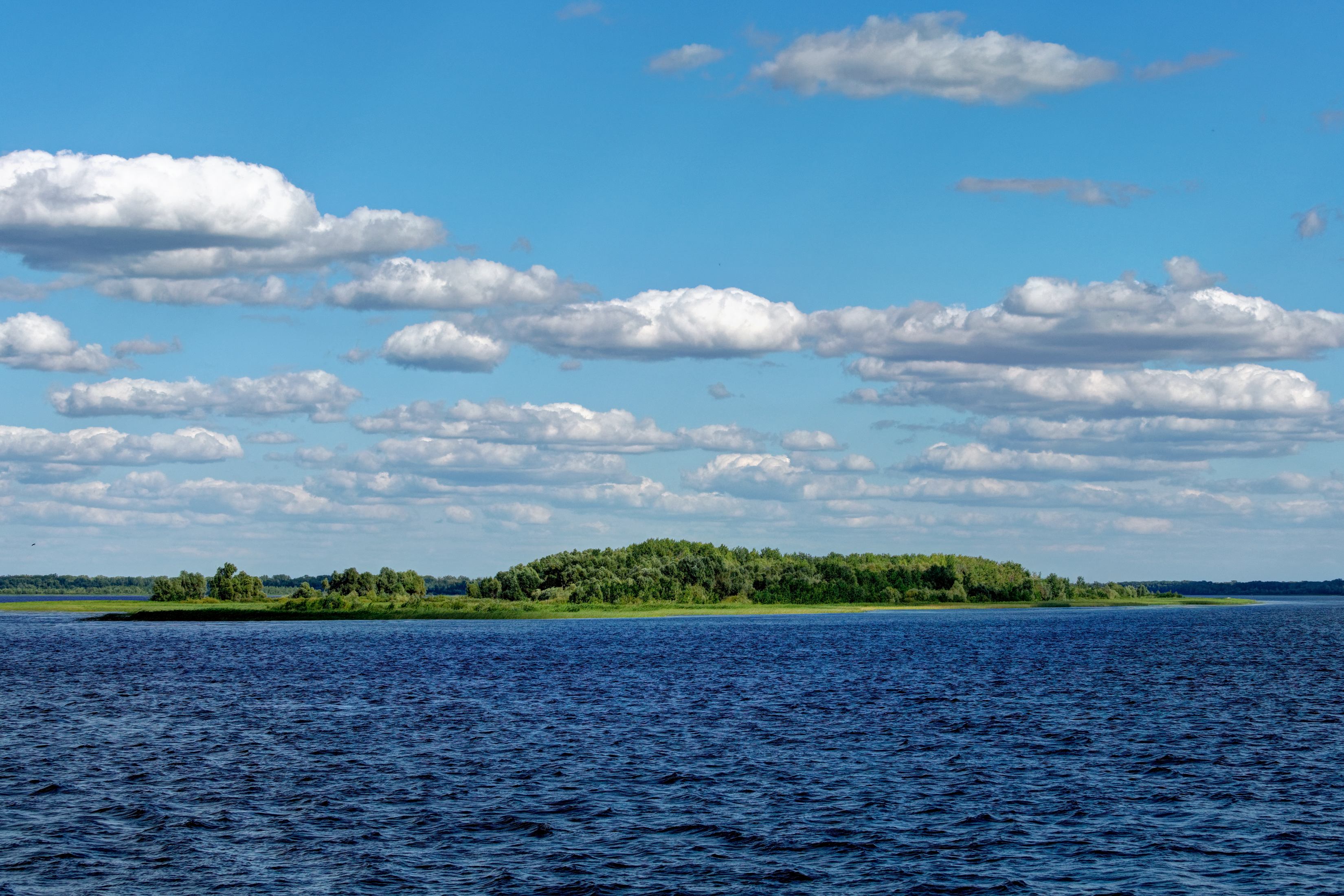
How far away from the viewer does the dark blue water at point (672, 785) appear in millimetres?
39594

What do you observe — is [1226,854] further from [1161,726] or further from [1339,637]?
[1339,637]

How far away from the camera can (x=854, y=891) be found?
37469mm

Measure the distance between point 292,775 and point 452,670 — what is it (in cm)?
6592

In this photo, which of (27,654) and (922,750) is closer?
(922,750)

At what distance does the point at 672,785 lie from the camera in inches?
2146

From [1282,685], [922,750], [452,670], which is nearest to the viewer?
[922,750]

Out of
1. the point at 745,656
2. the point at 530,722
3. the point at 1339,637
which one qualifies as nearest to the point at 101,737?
the point at 530,722

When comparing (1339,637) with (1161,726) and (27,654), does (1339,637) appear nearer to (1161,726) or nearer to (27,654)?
(1161,726)

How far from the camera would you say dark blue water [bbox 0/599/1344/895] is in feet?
130

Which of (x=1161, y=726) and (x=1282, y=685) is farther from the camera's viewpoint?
(x=1282, y=685)

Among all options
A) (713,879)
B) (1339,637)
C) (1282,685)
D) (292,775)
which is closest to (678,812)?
(713,879)

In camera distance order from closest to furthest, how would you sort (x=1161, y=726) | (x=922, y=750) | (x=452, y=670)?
(x=922, y=750)
(x=1161, y=726)
(x=452, y=670)

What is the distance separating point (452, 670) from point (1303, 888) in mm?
94981

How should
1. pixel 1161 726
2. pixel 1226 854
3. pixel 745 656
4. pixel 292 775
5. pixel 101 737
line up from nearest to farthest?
1. pixel 1226 854
2. pixel 292 775
3. pixel 101 737
4. pixel 1161 726
5. pixel 745 656
